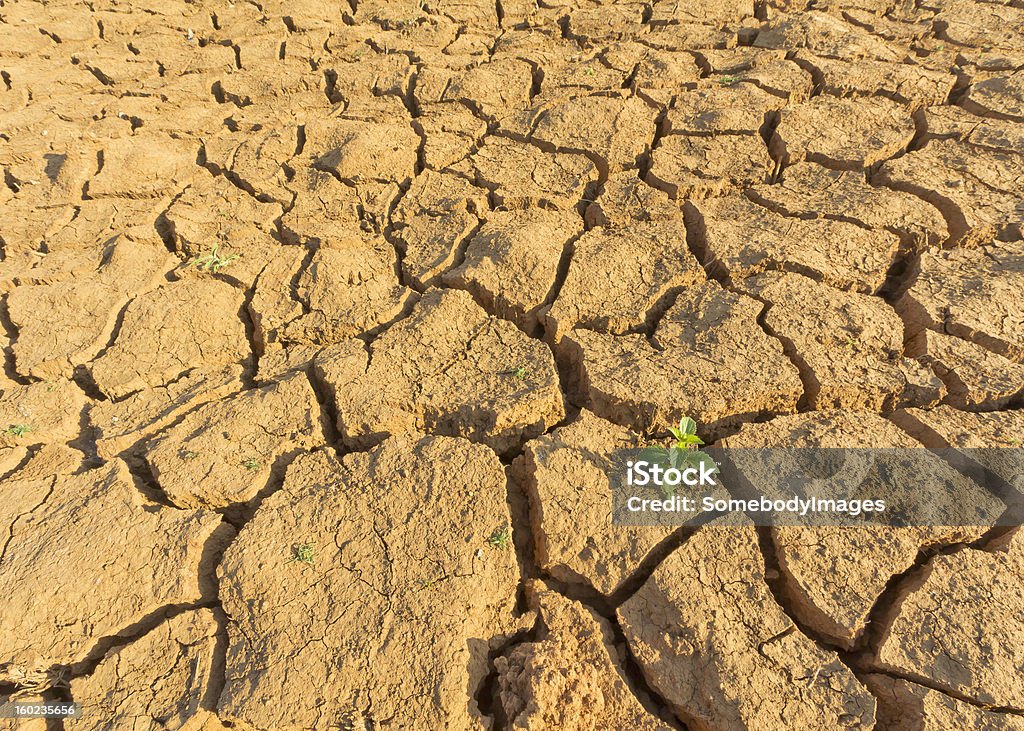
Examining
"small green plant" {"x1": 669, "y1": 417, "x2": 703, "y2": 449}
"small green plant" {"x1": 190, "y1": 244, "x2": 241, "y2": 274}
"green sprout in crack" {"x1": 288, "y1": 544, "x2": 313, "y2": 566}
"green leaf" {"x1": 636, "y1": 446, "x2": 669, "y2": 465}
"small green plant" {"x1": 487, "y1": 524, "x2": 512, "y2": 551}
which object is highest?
"small green plant" {"x1": 669, "y1": 417, "x2": 703, "y2": 449}

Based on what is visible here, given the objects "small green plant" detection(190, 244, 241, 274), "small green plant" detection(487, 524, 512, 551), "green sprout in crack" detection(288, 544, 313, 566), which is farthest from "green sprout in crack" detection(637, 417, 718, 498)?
"small green plant" detection(190, 244, 241, 274)

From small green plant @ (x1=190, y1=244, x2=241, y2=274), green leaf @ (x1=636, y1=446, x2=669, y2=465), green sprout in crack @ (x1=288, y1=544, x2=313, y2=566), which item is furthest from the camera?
small green plant @ (x1=190, y1=244, x2=241, y2=274)

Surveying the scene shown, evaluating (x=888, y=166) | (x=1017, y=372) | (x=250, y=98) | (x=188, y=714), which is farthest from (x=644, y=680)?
(x=250, y=98)

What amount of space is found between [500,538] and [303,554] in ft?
2.05

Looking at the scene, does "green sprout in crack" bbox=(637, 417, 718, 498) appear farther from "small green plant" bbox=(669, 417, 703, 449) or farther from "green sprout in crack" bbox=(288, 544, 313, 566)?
"green sprout in crack" bbox=(288, 544, 313, 566)

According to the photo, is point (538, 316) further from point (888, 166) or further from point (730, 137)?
point (888, 166)

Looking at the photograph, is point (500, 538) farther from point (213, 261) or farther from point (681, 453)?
point (213, 261)

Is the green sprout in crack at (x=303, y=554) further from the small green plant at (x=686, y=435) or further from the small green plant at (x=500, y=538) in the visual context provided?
the small green plant at (x=686, y=435)

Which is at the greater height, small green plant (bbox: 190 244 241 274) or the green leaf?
small green plant (bbox: 190 244 241 274)

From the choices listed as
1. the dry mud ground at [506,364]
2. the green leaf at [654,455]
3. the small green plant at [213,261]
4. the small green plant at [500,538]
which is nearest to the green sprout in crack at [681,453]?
the green leaf at [654,455]

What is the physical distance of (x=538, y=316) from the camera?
7.29 ft

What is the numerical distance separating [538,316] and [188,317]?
1615mm

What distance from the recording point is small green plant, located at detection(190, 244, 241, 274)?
2523mm

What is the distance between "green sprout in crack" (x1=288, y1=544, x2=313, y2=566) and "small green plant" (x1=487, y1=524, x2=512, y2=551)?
0.57 m
